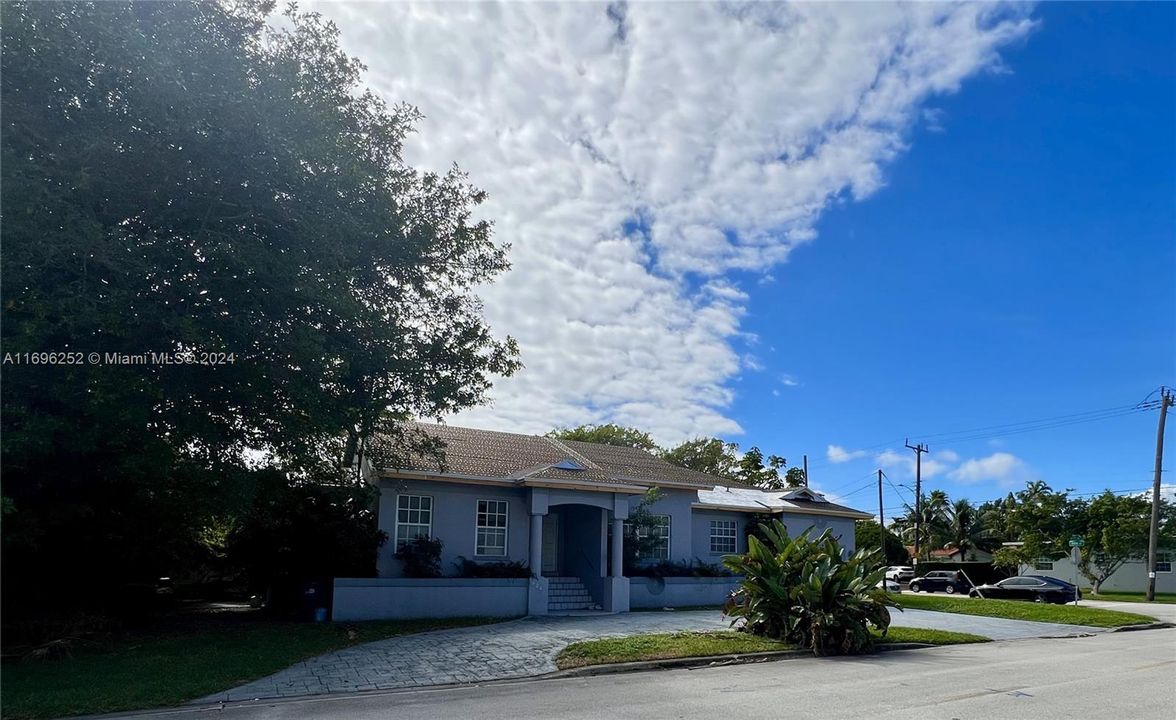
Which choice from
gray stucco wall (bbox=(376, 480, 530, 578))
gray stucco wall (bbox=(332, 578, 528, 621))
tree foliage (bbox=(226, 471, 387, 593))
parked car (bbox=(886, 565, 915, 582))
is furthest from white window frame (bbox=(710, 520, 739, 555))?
parked car (bbox=(886, 565, 915, 582))

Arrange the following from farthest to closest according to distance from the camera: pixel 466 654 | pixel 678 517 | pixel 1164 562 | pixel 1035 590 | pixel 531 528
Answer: pixel 1164 562 → pixel 1035 590 → pixel 678 517 → pixel 531 528 → pixel 466 654

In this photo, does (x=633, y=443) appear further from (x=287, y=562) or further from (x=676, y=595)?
(x=287, y=562)

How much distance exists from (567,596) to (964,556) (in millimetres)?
52170

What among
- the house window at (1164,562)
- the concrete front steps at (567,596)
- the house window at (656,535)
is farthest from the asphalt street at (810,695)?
the house window at (1164,562)

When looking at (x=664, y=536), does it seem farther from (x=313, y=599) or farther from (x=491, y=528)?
(x=313, y=599)

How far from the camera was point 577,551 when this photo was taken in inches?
900

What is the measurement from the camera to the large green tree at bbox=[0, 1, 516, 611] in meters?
11.0

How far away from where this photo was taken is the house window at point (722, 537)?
26.5 m

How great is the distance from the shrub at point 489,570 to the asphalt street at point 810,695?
8.39m

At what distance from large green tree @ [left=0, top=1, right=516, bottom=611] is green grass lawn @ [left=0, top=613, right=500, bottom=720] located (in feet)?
6.63

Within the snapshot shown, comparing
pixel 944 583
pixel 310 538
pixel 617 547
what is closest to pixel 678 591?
pixel 617 547

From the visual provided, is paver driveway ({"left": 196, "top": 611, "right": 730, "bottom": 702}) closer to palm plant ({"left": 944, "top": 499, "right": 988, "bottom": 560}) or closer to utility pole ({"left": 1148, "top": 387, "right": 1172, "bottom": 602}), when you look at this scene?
utility pole ({"left": 1148, "top": 387, "right": 1172, "bottom": 602})

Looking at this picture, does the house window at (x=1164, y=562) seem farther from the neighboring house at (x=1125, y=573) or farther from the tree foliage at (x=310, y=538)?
the tree foliage at (x=310, y=538)

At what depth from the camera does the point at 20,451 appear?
10.8 meters
